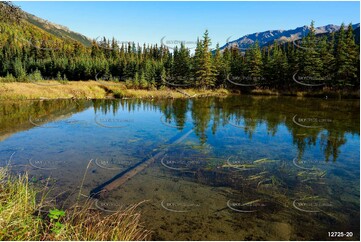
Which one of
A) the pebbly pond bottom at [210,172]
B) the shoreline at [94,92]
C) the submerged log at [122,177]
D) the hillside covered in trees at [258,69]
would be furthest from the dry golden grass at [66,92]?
the submerged log at [122,177]

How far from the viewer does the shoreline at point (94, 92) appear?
35.8 meters

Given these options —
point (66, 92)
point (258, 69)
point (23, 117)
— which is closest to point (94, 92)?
point (66, 92)

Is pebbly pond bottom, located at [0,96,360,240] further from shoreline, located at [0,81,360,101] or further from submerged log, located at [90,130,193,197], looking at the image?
shoreline, located at [0,81,360,101]

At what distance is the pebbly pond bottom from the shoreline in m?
15.5

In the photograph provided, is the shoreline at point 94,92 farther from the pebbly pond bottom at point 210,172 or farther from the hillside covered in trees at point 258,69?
the pebbly pond bottom at point 210,172

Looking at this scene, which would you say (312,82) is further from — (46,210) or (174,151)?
(46,210)

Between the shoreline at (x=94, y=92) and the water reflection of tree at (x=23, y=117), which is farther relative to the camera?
the shoreline at (x=94, y=92)

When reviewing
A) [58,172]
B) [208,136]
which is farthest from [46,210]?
[208,136]

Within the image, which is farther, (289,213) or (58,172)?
(58,172)

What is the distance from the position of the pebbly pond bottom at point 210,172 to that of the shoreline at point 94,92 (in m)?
15.5

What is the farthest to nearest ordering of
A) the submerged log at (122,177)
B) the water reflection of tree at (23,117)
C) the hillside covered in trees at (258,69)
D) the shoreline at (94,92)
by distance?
the hillside covered in trees at (258,69) < the shoreline at (94,92) < the water reflection of tree at (23,117) < the submerged log at (122,177)

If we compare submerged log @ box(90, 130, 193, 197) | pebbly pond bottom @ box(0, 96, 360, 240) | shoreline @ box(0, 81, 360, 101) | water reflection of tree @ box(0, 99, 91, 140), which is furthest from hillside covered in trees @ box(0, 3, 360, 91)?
submerged log @ box(90, 130, 193, 197)

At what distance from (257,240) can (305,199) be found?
313cm

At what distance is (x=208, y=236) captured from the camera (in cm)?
695
